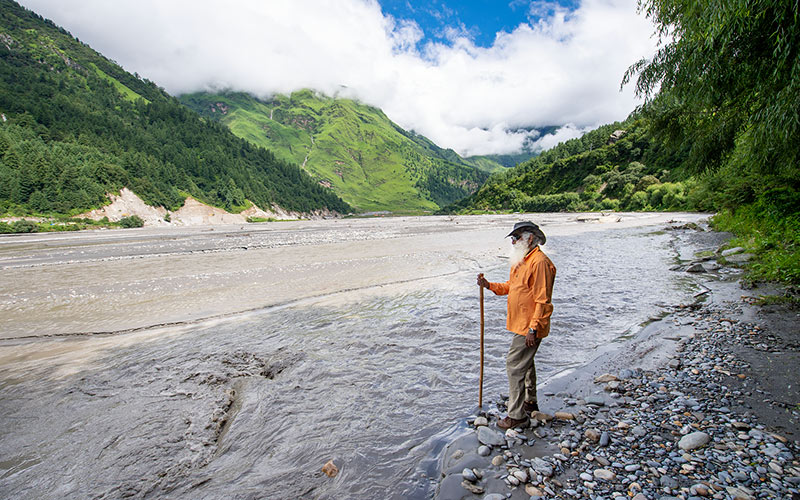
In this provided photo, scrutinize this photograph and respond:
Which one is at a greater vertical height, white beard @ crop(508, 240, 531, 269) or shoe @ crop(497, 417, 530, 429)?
white beard @ crop(508, 240, 531, 269)

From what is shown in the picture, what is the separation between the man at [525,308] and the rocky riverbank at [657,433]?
412 millimetres

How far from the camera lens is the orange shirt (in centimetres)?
512

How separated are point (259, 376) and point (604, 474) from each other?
6.89 meters

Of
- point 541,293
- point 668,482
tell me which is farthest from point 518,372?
point 668,482

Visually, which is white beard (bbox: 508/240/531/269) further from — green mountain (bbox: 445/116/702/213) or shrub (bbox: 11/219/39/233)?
shrub (bbox: 11/219/39/233)

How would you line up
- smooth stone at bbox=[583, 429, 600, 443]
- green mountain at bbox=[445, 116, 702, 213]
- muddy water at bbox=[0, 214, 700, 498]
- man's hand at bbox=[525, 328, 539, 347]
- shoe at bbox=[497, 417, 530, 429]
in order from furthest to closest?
1. green mountain at bbox=[445, 116, 702, 213]
2. shoe at bbox=[497, 417, 530, 429]
3. man's hand at bbox=[525, 328, 539, 347]
4. muddy water at bbox=[0, 214, 700, 498]
5. smooth stone at bbox=[583, 429, 600, 443]

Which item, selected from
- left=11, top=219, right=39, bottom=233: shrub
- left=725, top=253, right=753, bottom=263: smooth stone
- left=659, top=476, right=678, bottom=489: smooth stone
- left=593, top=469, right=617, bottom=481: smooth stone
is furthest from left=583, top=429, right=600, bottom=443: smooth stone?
left=11, top=219, right=39, bottom=233: shrub

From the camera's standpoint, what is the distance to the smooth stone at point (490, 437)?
4977mm

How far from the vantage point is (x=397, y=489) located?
4.41m

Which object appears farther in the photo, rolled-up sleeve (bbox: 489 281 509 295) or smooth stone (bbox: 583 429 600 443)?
rolled-up sleeve (bbox: 489 281 509 295)

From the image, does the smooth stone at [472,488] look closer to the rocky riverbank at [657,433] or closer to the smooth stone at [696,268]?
the rocky riverbank at [657,433]

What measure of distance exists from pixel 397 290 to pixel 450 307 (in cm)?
377

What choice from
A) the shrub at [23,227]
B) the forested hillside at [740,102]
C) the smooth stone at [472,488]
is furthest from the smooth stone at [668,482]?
the shrub at [23,227]

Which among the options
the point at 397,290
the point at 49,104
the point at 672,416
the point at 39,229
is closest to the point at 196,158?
the point at 49,104
